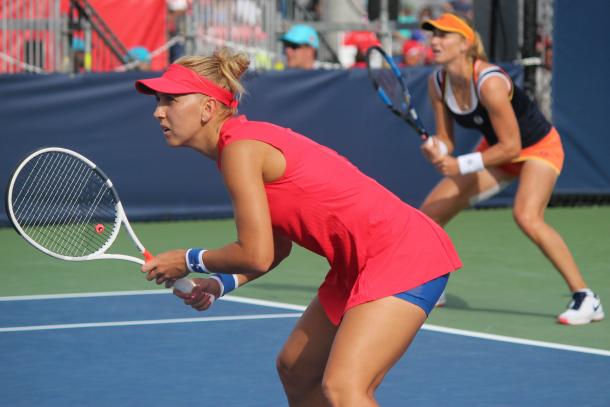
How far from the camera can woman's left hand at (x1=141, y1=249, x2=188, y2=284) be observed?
3.80 metres

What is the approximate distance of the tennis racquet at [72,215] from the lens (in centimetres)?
413

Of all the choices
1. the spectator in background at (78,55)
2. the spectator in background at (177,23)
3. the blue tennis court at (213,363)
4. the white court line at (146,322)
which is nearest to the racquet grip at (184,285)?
the blue tennis court at (213,363)

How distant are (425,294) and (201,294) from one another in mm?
708

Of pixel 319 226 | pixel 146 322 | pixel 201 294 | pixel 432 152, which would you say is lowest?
pixel 146 322

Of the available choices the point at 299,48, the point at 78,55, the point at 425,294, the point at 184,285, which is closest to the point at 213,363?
the point at 184,285

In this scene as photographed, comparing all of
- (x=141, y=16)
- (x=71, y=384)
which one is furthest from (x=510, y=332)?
(x=141, y=16)

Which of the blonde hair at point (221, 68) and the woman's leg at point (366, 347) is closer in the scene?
the woman's leg at point (366, 347)

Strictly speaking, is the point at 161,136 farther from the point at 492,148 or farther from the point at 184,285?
the point at 184,285

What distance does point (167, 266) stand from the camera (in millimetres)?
3812

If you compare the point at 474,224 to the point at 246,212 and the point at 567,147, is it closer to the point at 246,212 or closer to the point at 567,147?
the point at 567,147

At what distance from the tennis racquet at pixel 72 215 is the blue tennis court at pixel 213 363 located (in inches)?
29.8

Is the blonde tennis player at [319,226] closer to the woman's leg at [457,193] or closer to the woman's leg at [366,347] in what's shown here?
the woman's leg at [366,347]

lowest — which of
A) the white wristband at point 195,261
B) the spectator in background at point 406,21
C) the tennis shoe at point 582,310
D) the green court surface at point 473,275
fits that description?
the spectator in background at point 406,21

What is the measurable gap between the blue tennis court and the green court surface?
41 centimetres
